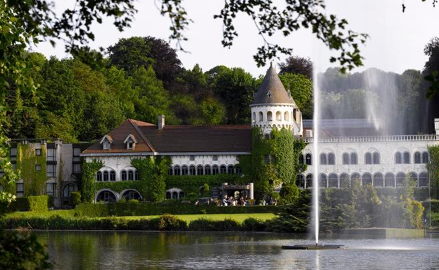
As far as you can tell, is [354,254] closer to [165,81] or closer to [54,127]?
[54,127]

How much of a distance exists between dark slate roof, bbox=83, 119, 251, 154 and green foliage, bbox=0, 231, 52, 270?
61.8 meters

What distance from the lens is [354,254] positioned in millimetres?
35750

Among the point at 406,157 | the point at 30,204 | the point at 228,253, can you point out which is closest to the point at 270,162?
the point at 406,157

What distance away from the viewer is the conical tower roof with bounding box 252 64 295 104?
236ft

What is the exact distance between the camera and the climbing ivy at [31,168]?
238 ft

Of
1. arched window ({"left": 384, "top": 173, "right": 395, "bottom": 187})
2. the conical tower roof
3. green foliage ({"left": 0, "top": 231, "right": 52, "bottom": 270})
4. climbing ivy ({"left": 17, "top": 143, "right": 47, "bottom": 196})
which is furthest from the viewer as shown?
climbing ivy ({"left": 17, "top": 143, "right": 47, "bottom": 196})

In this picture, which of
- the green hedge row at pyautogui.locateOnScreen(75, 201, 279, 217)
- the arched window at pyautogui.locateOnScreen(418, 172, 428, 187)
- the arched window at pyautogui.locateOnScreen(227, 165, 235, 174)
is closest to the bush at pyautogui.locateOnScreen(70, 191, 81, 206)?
the green hedge row at pyautogui.locateOnScreen(75, 201, 279, 217)

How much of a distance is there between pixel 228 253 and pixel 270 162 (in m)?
33.7

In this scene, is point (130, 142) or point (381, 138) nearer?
point (381, 138)

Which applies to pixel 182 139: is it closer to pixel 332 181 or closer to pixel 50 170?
pixel 50 170

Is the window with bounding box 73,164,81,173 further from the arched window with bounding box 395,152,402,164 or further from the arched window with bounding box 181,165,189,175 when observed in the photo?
the arched window with bounding box 395,152,402,164

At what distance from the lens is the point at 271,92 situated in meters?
71.9

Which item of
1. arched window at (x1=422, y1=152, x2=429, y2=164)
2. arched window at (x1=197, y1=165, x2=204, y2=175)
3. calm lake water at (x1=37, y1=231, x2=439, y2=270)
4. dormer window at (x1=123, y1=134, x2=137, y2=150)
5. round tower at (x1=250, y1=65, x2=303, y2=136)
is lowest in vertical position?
calm lake water at (x1=37, y1=231, x2=439, y2=270)

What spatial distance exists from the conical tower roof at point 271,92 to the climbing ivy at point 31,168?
17.9 m
